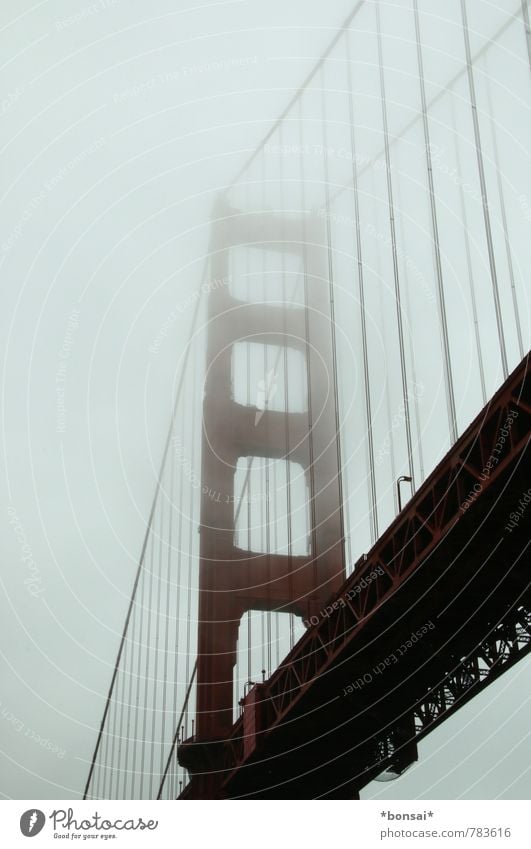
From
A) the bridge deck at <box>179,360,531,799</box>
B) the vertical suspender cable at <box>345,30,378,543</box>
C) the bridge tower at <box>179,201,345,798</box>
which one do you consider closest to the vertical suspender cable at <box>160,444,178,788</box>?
the bridge tower at <box>179,201,345,798</box>

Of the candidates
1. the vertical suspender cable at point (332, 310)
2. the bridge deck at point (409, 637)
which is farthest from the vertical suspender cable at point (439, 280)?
the vertical suspender cable at point (332, 310)

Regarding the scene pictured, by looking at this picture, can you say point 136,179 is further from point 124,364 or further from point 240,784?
point 240,784

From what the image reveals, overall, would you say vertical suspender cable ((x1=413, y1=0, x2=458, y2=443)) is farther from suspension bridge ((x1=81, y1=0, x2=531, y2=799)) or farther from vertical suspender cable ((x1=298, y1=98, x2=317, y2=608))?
vertical suspender cable ((x1=298, y1=98, x2=317, y2=608))

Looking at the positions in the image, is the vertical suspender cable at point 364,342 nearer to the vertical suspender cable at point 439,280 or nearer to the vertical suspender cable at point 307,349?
the vertical suspender cable at point 307,349

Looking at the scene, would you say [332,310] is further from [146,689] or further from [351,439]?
[146,689]

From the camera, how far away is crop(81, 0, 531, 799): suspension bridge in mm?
9695

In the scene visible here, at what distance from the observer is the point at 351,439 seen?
15.7m
